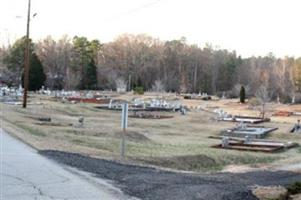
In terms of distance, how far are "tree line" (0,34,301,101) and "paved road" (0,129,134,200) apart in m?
83.5

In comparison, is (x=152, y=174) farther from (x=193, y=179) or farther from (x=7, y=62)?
(x=7, y=62)

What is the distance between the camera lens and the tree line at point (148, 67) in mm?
102756

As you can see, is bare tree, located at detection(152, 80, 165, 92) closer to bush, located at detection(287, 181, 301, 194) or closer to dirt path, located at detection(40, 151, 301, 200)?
dirt path, located at detection(40, 151, 301, 200)

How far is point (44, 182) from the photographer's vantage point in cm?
1083

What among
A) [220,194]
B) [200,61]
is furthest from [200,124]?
[200,61]

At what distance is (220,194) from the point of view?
33.3ft

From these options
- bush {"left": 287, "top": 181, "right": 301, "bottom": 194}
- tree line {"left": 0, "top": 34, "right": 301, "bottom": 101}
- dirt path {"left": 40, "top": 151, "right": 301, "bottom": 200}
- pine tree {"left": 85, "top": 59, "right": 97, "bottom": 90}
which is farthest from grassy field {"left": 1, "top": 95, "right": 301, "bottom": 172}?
tree line {"left": 0, "top": 34, "right": 301, "bottom": 101}

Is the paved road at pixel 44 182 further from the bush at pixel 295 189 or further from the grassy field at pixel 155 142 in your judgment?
the grassy field at pixel 155 142

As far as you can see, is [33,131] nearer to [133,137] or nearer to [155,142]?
[133,137]

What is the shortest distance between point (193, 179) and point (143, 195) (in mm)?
2973

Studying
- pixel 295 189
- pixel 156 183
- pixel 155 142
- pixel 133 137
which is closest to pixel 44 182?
pixel 156 183

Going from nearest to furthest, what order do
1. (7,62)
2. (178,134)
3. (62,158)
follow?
(62,158) < (178,134) < (7,62)

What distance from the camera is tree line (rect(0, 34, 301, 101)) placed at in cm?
10276

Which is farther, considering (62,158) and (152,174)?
(62,158)
